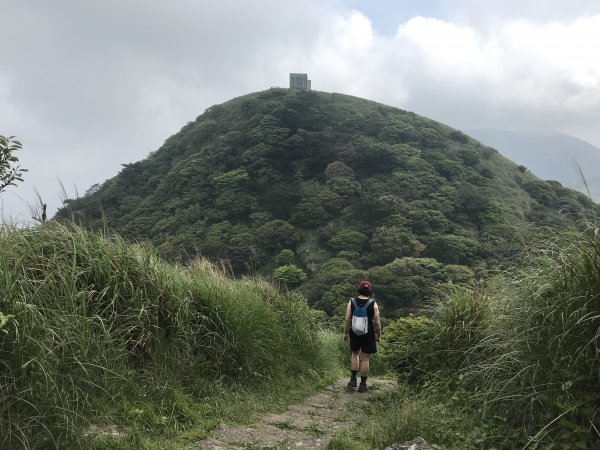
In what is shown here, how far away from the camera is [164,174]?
62.1m

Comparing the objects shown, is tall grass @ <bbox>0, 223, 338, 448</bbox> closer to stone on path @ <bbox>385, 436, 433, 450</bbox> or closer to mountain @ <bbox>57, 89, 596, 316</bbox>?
stone on path @ <bbox>385, 436, 433, 450</bbox>

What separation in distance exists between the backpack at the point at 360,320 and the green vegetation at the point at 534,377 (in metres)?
1.73

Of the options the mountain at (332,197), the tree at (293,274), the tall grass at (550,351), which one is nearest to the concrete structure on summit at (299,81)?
the mountain at (332,197)

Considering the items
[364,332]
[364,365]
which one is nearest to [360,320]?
[364,332]

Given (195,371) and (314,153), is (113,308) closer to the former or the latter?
(195,371)

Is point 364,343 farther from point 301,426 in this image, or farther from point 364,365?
point 301,426

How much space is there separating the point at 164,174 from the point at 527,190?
1843 inches

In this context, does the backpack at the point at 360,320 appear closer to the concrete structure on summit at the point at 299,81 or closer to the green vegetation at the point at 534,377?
the green vegetation at the point at 534,377

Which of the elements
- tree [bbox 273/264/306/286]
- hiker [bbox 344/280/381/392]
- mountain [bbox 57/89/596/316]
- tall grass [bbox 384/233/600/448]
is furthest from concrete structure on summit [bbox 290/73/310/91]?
tall grass [bbox 384/233/600/448]

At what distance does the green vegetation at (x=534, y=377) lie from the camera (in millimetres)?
2871

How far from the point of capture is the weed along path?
12.7ft

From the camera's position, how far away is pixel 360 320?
6516 mm

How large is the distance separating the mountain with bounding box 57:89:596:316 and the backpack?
23668 mm

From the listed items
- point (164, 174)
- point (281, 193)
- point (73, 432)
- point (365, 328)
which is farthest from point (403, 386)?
point (164, 174)
